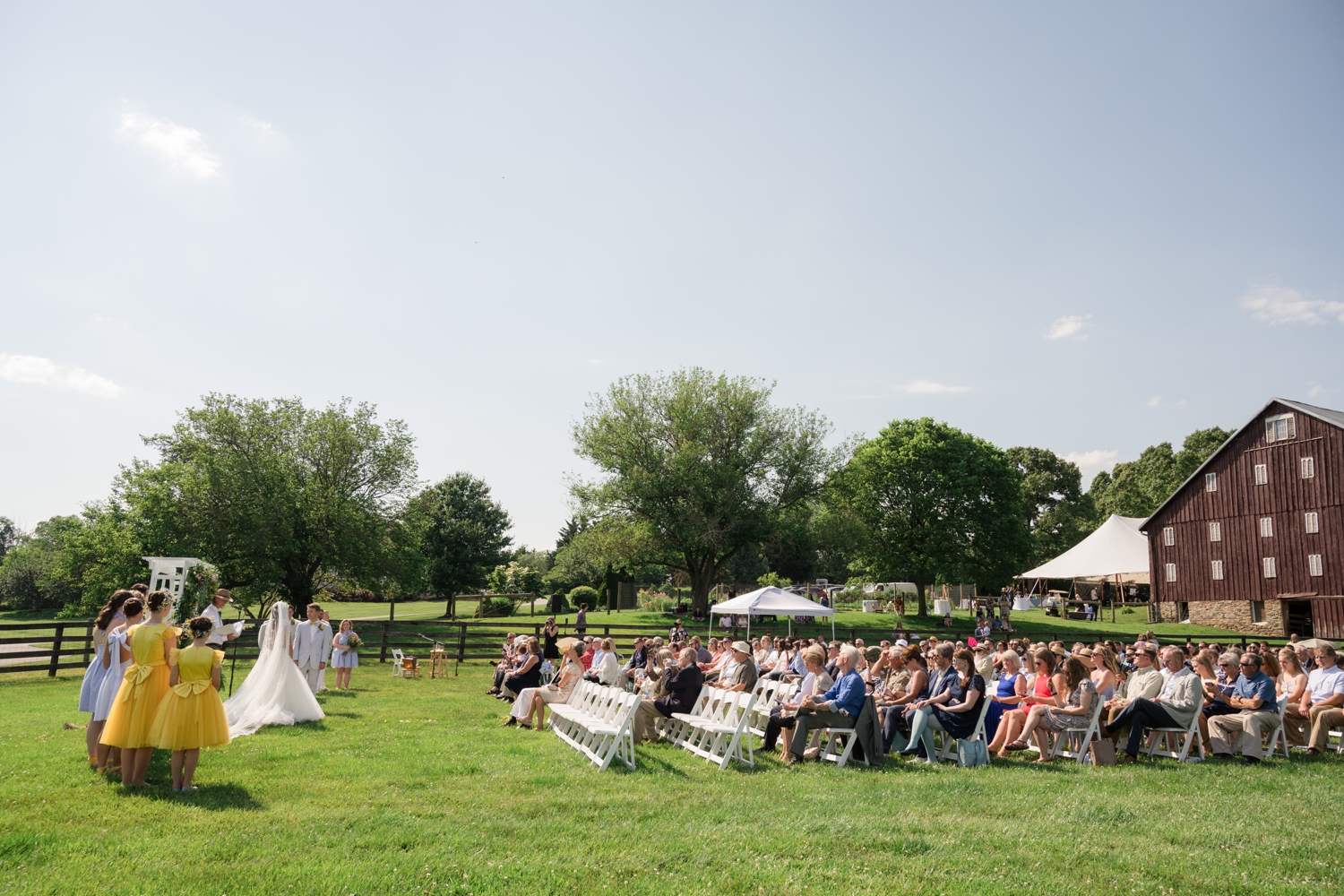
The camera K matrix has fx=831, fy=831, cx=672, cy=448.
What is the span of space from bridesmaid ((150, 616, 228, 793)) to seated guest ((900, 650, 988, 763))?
6.86m

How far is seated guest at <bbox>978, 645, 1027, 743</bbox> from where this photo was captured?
33.1ft

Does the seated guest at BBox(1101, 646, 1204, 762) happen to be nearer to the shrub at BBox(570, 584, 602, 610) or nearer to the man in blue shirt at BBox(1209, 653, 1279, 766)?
the man in blue shirt at BBox(1209, 653, 1279, 766)

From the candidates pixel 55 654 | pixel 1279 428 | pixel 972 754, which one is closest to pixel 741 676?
pixel 972 754

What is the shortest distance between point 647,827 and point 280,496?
2755 centimetres

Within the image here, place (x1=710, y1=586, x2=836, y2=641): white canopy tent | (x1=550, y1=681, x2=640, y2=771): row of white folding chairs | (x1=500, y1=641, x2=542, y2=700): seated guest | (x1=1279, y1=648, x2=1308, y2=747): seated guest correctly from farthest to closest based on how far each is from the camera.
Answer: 1. (x1=710, y1=586, x2=836, y2=641): white canopy tent
2. (x1=500, y1=641, x2=542, y2=700): seated guest
3. (x1=1279, y1=648, x2=1308, y2=747): seated guest
4. (x1=550, y1=681, x2=640, y2=771): row of white folding chairs

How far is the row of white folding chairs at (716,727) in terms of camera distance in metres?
8.66

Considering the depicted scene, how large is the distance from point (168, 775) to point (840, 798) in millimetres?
5674

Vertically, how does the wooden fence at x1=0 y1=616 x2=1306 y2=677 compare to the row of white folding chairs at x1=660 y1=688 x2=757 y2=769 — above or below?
below

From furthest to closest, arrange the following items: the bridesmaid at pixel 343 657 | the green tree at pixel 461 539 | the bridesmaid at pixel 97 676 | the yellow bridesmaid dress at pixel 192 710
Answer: the green tree at pixel 461 539
the bridesmaid at pixel 343 657
the bridesmaid at pixel 97 676
the yellow bridesmaid dress at pixel 192 710

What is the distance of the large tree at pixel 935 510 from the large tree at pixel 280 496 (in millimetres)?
21597

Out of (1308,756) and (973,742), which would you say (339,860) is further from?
(1308,756)

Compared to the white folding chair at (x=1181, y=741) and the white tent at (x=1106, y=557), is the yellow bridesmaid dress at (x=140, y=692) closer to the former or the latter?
the white folding chair at (x=1181, y=741)

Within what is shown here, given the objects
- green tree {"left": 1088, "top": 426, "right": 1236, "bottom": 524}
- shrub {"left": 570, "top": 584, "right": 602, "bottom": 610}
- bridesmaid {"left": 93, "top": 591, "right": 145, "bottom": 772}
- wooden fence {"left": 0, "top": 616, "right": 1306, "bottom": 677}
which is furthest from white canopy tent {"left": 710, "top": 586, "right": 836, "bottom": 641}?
green tree {"left": 1088, "top": 426, "right": 1236, "bottom": 524}

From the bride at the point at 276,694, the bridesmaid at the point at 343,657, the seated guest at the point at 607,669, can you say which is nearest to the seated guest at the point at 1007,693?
the seated guest at the point at 607,669
